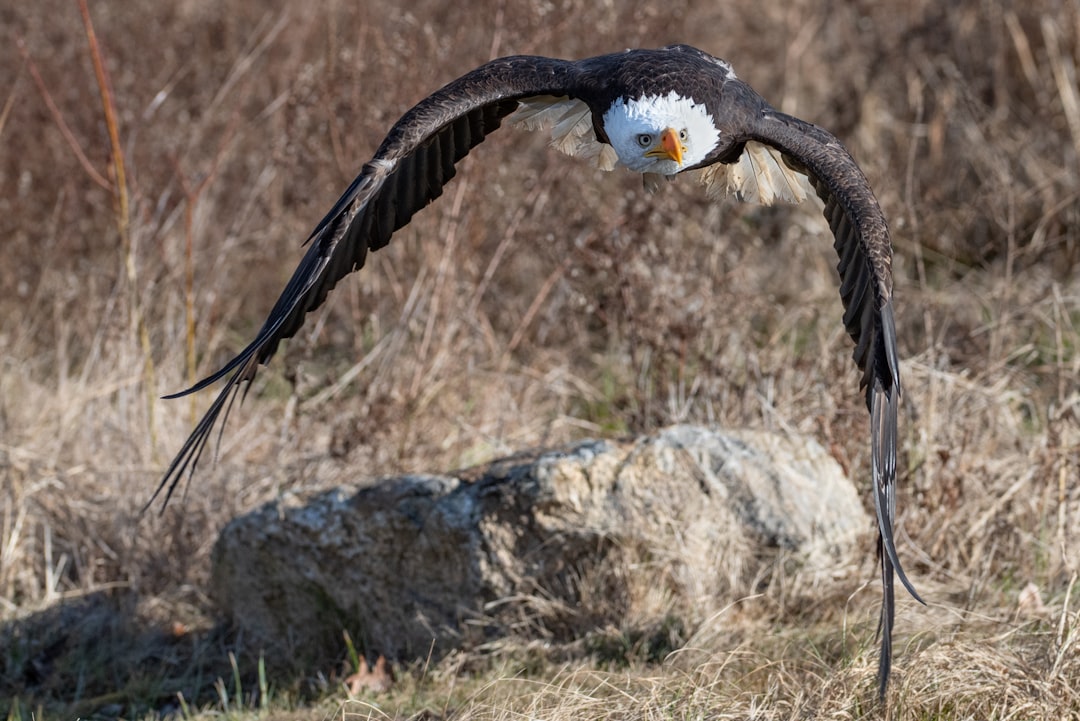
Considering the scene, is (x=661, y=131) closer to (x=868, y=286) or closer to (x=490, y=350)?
(x=868, y=286)

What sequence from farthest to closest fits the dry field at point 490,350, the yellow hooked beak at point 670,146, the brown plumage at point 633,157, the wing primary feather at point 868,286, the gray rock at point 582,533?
the gray rock at point 582,533, the dry field at point 490,350, the yellow hooked beak at point 670,146, the brown plumage at point 633,157, the wing primary feather at point 868,286

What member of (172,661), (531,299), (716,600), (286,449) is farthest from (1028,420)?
(172,661)

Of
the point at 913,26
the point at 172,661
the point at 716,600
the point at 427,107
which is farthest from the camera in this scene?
the point at 913,26

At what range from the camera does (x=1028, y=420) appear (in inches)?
214

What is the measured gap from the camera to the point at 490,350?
6023 mm

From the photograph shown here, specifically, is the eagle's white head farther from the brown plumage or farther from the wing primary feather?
the wing primary feather

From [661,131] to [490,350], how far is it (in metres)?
2.48

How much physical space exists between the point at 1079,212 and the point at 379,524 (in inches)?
139

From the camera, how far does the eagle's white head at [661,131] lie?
12.0ft

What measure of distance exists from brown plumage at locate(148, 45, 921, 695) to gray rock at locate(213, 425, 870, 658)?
0.85 m

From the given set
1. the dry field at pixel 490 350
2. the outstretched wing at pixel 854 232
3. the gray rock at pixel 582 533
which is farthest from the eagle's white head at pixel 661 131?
the dry field at pixel 490 350

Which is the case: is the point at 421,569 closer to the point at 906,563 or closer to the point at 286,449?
the point at 286,449

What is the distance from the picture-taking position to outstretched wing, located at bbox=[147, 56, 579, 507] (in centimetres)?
330

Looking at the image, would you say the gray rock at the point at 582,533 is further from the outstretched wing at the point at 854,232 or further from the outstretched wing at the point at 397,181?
the outstretched wing at the point at 397,181
